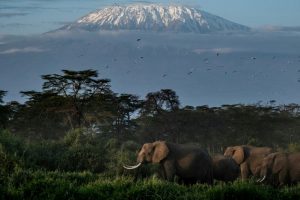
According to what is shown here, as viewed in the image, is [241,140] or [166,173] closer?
[166,173]

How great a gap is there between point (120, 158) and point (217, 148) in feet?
91.1

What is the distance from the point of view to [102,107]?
41938mm

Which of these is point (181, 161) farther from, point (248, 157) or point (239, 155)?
point (248, 157)

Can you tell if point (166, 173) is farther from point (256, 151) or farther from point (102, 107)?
point (102, 107)

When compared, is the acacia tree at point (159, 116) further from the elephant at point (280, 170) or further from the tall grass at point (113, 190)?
the tall grass at point (113, 190)

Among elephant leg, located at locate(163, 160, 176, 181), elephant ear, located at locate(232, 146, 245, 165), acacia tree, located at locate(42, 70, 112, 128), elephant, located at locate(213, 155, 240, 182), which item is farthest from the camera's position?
acacia tree, located at locate(42, 70, 112, 128)

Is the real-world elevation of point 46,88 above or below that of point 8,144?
above

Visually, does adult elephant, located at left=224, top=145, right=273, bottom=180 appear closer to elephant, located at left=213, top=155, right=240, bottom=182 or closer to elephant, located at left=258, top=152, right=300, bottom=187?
elephant, located at left=213, top=155, right=240, bottom=182

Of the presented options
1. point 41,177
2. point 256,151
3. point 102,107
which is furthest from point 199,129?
point 41,177

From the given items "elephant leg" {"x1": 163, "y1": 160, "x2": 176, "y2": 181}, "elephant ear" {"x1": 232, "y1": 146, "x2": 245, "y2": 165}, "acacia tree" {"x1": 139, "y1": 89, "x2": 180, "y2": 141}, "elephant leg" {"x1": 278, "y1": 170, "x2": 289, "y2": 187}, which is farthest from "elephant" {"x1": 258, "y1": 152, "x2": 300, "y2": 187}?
"acacia tree" {"x1": 139, "y1": 89, "x2": 180, "y2": 141}

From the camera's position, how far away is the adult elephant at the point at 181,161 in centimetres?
2016

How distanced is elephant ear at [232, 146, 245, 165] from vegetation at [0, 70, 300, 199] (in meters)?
3.93

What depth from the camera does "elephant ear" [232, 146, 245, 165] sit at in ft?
77.3

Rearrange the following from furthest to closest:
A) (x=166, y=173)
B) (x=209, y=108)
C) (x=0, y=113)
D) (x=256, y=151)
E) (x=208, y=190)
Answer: (x=209, y=108) → (x=0, y=113) → (x=256, y=151) → (x=166, y=173) → (x=208, y=190)
